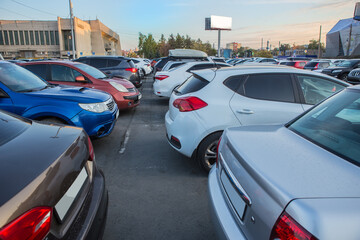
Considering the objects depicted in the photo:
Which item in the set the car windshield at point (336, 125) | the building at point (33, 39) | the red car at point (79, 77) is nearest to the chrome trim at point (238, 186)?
the car windshield at point (336, 125)

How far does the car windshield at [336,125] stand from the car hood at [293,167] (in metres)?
0.09

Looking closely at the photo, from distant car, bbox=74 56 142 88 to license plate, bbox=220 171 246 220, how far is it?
935 cm

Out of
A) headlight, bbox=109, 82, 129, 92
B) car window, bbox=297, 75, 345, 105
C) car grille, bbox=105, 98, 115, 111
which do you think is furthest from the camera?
headlight, bbox=109, 82, 129, 92

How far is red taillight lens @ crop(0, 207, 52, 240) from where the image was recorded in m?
1.17

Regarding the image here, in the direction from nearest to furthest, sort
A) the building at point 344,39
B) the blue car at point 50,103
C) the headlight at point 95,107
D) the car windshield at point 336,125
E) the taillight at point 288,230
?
the taillight at point 288,230 → the car windshield at point 336,125 → the blue car at point 50,103 → the headlight at point 95,107 → the building at point 344,39

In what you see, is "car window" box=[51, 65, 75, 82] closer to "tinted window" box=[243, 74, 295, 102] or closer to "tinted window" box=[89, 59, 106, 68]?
"tinted window" box=[89, 59, 106, 68]

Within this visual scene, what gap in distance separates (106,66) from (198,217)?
937 cm

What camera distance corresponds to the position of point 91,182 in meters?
2.12

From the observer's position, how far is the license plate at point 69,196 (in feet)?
5.02

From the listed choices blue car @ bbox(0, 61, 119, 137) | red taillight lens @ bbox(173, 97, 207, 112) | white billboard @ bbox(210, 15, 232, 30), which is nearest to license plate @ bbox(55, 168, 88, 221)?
red taillight lens @ bbox(173, 97, 207, 112)

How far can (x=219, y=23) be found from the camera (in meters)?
51.6

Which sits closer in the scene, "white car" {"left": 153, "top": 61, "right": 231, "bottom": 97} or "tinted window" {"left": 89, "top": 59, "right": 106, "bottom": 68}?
"white car" {"left": 153, "top": 61, "right": 231, "bottom": 97}

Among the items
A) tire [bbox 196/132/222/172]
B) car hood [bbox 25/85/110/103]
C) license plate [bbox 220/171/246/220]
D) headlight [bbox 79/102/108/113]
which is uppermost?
car hood [bbox 25/85/110/103]

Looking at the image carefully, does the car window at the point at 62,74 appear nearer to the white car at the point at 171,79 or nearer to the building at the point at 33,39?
the white car at the point at 171,79
